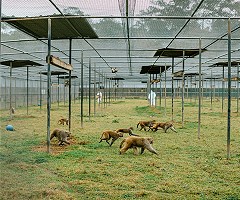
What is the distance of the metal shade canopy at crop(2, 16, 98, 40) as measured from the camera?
23.3ft

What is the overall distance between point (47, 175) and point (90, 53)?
1100cm

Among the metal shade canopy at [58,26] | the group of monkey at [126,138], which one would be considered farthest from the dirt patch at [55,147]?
the metal shade canopy at [58,26]

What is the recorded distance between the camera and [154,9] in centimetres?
829

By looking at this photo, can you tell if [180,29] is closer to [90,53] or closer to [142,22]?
[142,22]

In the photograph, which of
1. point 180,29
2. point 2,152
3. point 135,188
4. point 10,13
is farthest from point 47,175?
point 180,29

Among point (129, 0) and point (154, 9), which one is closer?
point (129, 0)

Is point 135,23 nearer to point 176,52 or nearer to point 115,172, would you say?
point 176,52

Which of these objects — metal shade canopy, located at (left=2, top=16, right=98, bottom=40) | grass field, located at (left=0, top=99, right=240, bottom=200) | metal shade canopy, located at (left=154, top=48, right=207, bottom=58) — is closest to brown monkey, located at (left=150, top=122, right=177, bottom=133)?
grass field, located at (left=0, top=99, right=240, bottom=200)

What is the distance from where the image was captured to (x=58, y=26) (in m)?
8.05

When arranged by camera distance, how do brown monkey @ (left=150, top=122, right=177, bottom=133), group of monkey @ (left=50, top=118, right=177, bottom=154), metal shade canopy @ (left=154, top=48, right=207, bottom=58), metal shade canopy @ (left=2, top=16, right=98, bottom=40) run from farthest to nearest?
metal shade canopy @ (left=154, top=48, right=207, bottom=58)
brown monkey @ (left=150, top=122, right=177, bottom=133)
metal shade canopy @ (left=2, top=16, right=98, bottom=40)
group of monkey @ (left=50, top=118, right=177, bottom=154)

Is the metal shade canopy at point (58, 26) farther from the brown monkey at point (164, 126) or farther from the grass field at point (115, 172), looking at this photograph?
the brown monkey at point (164, 126)

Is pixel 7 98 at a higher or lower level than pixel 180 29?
lower

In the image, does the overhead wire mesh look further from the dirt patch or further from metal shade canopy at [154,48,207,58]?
the dirt patch

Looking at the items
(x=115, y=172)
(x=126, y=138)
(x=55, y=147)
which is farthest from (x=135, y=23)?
(x=115, y=172)
